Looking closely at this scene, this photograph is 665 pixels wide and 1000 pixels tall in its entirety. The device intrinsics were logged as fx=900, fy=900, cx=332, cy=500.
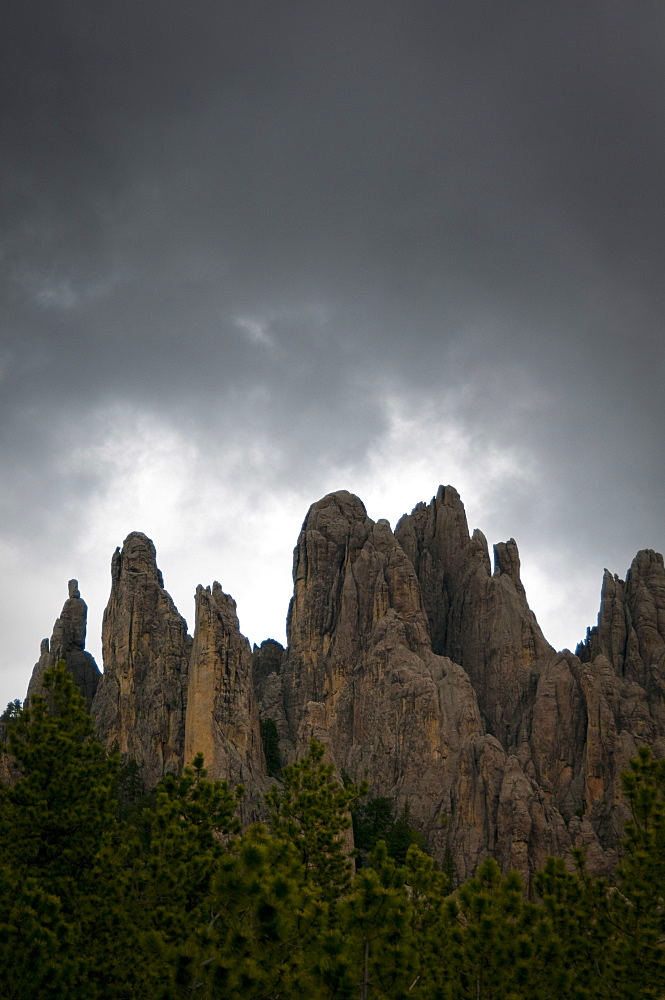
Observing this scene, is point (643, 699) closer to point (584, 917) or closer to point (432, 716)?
point (432, 716)

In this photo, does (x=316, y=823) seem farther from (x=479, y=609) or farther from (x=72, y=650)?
(x=72, y=650)

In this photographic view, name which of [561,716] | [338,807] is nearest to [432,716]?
[561,716]

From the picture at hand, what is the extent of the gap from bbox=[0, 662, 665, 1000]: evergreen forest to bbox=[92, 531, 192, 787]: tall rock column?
47503mm

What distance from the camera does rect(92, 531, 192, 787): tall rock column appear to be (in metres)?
77.0

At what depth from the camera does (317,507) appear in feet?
342

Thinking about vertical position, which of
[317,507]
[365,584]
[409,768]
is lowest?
[409,768]

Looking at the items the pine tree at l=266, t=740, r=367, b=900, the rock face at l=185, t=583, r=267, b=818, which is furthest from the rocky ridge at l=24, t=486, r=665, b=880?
the pine tree at l=266, t=740, r=367, b=900

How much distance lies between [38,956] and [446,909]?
32.8 ft

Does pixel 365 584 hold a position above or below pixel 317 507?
below

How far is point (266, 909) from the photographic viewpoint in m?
16.8

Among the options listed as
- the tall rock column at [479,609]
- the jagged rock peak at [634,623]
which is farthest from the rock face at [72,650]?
the jagged rock peak at [634,623]

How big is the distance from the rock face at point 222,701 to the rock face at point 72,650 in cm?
1944

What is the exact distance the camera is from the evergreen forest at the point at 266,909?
17203 mm

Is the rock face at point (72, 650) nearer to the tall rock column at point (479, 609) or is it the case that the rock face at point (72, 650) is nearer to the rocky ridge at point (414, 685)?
the rocky ridge at point (414, 685)
